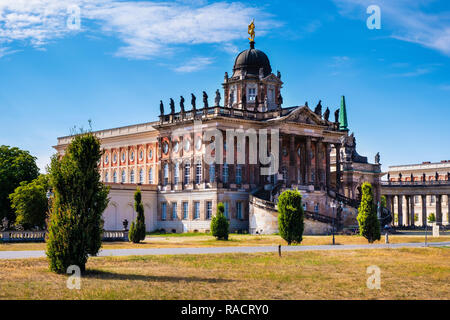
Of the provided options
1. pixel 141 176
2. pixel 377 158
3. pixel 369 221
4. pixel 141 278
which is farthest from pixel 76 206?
pixel 377 158

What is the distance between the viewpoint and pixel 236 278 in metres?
26.3

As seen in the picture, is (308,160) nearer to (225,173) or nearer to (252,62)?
(225,173)

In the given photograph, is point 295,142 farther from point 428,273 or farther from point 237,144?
point 428,273

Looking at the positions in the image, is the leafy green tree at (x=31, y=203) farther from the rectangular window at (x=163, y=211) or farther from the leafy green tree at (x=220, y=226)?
the rectangular window at (x=163, y=211)

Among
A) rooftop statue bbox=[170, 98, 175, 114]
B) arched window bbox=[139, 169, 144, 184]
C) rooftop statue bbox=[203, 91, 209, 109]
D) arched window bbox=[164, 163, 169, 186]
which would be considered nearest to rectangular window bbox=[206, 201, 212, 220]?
arched window bbox=[164, 163, 169, 186]

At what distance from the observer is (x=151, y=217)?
8125 cm

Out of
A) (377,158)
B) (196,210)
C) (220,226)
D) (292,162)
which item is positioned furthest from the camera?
(377,158)

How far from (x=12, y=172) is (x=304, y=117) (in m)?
34.9

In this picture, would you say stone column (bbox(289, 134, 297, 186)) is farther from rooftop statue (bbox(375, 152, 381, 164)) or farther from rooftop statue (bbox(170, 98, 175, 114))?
rooftop statue (bbox(375, 152, 381, 164))

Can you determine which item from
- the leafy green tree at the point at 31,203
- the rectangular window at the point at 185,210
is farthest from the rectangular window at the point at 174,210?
the leafy green tree at the point at 31,203

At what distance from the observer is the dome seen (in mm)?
85312
